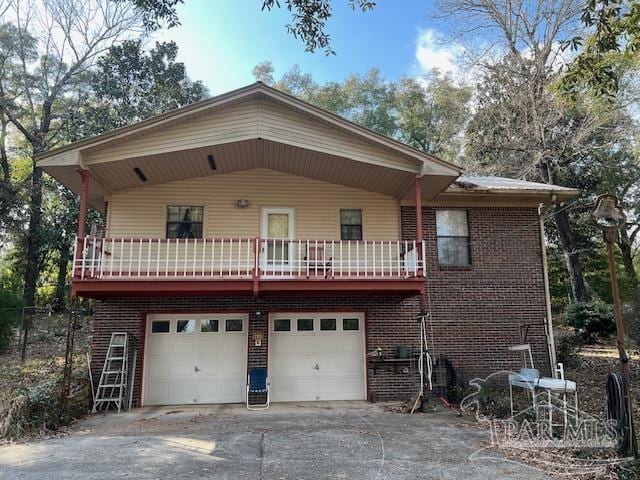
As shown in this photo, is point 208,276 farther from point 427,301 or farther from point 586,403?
point 586,403

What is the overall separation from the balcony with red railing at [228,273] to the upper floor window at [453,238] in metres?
1.68

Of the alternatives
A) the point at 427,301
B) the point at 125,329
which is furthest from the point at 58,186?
the point at 427,301

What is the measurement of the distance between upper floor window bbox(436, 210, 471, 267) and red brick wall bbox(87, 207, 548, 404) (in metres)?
0.19

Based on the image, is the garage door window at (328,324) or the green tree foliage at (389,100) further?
the green tree foliage at (389,100)

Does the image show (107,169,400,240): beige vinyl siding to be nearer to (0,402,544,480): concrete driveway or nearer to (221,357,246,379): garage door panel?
(221,357,246,379): garage door panel

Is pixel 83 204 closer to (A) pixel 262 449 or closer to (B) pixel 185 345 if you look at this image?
(B) pixel 185 345

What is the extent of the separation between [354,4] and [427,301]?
7064 mm

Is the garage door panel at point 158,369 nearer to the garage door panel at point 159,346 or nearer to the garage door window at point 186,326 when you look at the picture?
the garage door panel at point 159,346

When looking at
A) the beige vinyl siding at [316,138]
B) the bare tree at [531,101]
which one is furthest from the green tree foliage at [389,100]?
the beige vinyl siding at [316,138]

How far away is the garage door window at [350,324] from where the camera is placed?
11006 millimetres

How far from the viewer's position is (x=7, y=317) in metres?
14.2

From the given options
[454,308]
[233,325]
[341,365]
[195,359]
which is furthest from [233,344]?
[454,308]

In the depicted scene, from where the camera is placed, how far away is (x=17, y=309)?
1448 centimetres

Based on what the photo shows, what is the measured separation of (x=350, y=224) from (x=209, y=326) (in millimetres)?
4282
